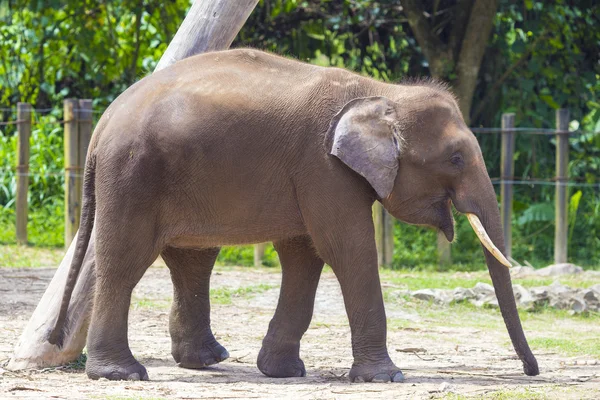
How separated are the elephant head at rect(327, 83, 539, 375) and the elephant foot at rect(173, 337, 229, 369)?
1264 mm

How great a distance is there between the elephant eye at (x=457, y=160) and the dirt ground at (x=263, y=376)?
1.09 metres

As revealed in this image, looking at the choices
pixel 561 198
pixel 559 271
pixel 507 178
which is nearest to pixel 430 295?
pixel 559 271

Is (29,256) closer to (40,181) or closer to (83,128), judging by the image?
(83,128)

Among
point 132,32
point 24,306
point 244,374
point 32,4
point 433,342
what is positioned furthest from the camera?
point 132,32

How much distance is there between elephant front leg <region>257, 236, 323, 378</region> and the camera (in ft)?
19.2

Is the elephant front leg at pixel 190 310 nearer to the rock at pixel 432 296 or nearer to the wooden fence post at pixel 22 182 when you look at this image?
the rock at pixel 432 296

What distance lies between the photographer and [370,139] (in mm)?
5438

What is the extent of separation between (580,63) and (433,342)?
6.58 metres

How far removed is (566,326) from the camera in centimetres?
802

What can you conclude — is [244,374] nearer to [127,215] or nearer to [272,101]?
[127,215]

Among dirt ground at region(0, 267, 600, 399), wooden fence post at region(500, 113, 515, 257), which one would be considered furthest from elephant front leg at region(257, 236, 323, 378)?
wooden fence post at region(500, 113, 515, 257)

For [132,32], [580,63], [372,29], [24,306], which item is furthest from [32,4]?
[580,63]

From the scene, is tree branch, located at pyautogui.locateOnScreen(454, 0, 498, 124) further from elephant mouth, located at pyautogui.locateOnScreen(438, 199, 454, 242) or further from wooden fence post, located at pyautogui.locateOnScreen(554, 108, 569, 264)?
elephant mouth, located at pyautogui.locateOnScreen(438, 199, 454, 242)

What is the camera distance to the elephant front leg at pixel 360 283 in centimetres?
541
